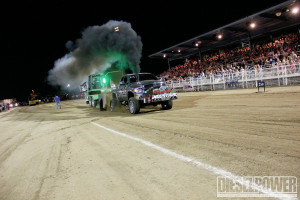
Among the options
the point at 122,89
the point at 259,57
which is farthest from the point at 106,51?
the point at 259,57

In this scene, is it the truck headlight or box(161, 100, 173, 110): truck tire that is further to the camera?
box(161, 100, 173, 110): truck tire

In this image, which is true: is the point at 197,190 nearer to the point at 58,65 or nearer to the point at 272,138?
the point at 272,138

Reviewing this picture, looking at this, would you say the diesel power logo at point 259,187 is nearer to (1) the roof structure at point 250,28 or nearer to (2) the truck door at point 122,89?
(2) the truck door at point 122,89

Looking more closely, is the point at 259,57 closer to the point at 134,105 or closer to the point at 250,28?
the point at 250,28

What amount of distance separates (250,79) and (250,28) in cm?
1188

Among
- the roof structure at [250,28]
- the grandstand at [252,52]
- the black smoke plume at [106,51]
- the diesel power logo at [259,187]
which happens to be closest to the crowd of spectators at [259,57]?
the grandstand at [252,52]

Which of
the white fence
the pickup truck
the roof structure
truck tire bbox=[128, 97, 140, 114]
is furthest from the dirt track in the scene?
the roof structure

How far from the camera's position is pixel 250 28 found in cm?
2469

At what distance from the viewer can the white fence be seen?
13957 mm

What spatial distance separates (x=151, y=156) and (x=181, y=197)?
1.38 meters

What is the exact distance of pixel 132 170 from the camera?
2.97m

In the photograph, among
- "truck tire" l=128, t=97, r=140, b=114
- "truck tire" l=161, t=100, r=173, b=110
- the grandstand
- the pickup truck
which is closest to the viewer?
the pickup truck

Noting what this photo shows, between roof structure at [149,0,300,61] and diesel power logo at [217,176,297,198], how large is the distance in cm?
2080

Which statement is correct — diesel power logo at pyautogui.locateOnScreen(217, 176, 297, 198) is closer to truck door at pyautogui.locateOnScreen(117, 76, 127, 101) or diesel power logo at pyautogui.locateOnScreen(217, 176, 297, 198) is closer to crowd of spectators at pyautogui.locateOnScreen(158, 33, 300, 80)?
truck door at pyautogui.locateOnScreen(117, 76, 127, 101)
